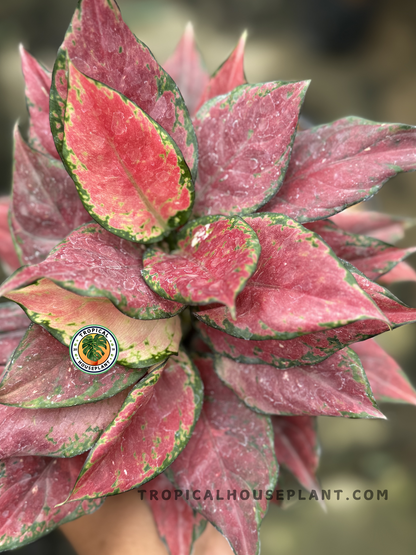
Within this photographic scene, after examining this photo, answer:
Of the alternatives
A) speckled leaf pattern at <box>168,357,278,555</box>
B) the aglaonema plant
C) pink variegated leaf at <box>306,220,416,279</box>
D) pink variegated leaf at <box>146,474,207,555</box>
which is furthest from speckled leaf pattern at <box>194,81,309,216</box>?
pink variegated leaf at <box>146,474,207,555</box>

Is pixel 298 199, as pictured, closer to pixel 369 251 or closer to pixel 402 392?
pixel 369 251

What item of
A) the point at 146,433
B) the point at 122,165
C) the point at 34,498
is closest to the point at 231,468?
the point at 146,433

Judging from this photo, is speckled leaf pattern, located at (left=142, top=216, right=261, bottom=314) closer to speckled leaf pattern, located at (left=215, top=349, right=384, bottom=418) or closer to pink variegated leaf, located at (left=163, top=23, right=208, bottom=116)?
speckled leaf pattern, located at (left=215, top=349, right=384, bottom=418)

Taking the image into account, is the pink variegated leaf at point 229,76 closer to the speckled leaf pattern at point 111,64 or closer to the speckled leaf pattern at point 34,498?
the speckled leaf pattern at point 111,64

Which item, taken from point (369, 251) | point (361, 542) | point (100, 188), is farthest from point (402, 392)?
point (361, 542)

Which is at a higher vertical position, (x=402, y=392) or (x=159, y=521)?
(x=402, y=392)

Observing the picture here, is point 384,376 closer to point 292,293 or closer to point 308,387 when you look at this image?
point 308,387

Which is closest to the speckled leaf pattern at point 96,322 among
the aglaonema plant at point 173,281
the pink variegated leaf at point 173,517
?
the aglaonema plant at point 173,281
